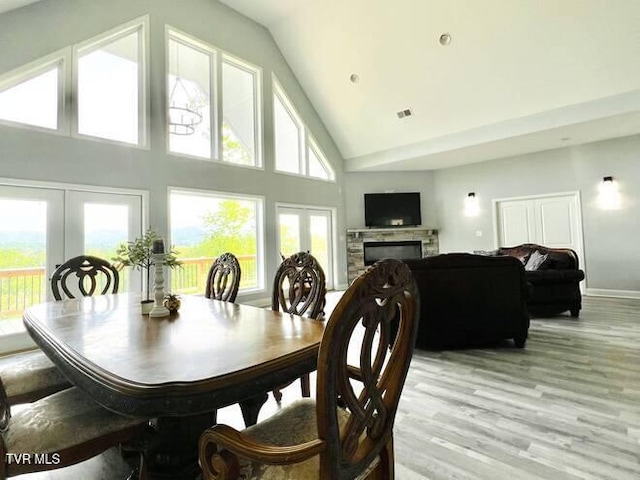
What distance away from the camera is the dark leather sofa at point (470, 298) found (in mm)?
3355

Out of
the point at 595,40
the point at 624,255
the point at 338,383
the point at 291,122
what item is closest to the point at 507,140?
the point at 595,40

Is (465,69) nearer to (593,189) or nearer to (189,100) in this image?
(593,189)

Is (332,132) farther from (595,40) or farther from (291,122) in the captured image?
(595,40)

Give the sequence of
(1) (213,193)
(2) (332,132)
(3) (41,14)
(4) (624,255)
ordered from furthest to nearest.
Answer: (2) (332,132), (4) (624,255), (1) (213,193), (3) (41,14)

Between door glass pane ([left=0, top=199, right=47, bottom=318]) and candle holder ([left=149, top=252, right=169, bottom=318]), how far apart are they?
124 inches

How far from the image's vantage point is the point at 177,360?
1080mm

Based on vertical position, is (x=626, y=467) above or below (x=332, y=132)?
below

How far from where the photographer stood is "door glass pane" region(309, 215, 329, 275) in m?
7.48

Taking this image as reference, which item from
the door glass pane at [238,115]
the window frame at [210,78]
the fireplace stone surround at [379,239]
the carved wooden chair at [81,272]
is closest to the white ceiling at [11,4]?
the window frame at [210,78]

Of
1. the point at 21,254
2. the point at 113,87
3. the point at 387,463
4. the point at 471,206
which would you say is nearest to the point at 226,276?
the point at 387,463

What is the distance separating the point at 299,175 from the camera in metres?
7.07

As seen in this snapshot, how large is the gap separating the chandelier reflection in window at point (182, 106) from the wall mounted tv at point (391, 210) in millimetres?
4418

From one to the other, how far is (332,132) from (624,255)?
6.21 meters

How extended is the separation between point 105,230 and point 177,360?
4181 millimetres
